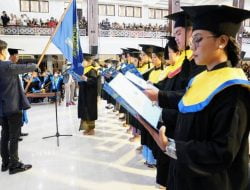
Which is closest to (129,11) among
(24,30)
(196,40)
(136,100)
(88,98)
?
(24,30)

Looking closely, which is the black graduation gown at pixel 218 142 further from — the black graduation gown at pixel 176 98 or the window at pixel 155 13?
the window at pixel 155 13

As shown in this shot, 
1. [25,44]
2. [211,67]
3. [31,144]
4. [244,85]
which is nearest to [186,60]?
[211,67]

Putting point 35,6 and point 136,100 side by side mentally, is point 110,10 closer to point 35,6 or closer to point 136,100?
point 35,6

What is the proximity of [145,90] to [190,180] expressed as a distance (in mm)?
742

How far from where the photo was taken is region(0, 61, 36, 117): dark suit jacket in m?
3.50

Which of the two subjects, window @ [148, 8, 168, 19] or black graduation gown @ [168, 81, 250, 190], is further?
window @ [148, 8, 168, 19]

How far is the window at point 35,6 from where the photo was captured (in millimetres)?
17469

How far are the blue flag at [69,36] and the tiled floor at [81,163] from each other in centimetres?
174

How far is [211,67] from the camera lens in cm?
133

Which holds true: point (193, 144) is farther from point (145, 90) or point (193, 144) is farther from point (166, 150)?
point (145, 90)

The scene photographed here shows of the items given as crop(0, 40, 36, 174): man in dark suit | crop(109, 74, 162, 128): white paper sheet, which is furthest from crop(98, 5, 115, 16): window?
crop(109, 74, 162, 128): white paper sheet

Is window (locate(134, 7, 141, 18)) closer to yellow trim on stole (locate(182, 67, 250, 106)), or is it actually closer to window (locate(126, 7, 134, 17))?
window (locate(126, 7, 134, 17))

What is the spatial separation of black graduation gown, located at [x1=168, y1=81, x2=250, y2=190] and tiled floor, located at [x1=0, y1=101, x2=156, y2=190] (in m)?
2.08

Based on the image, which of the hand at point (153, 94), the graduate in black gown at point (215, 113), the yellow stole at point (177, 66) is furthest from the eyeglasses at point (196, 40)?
the yellow stole at point (177, 66)
